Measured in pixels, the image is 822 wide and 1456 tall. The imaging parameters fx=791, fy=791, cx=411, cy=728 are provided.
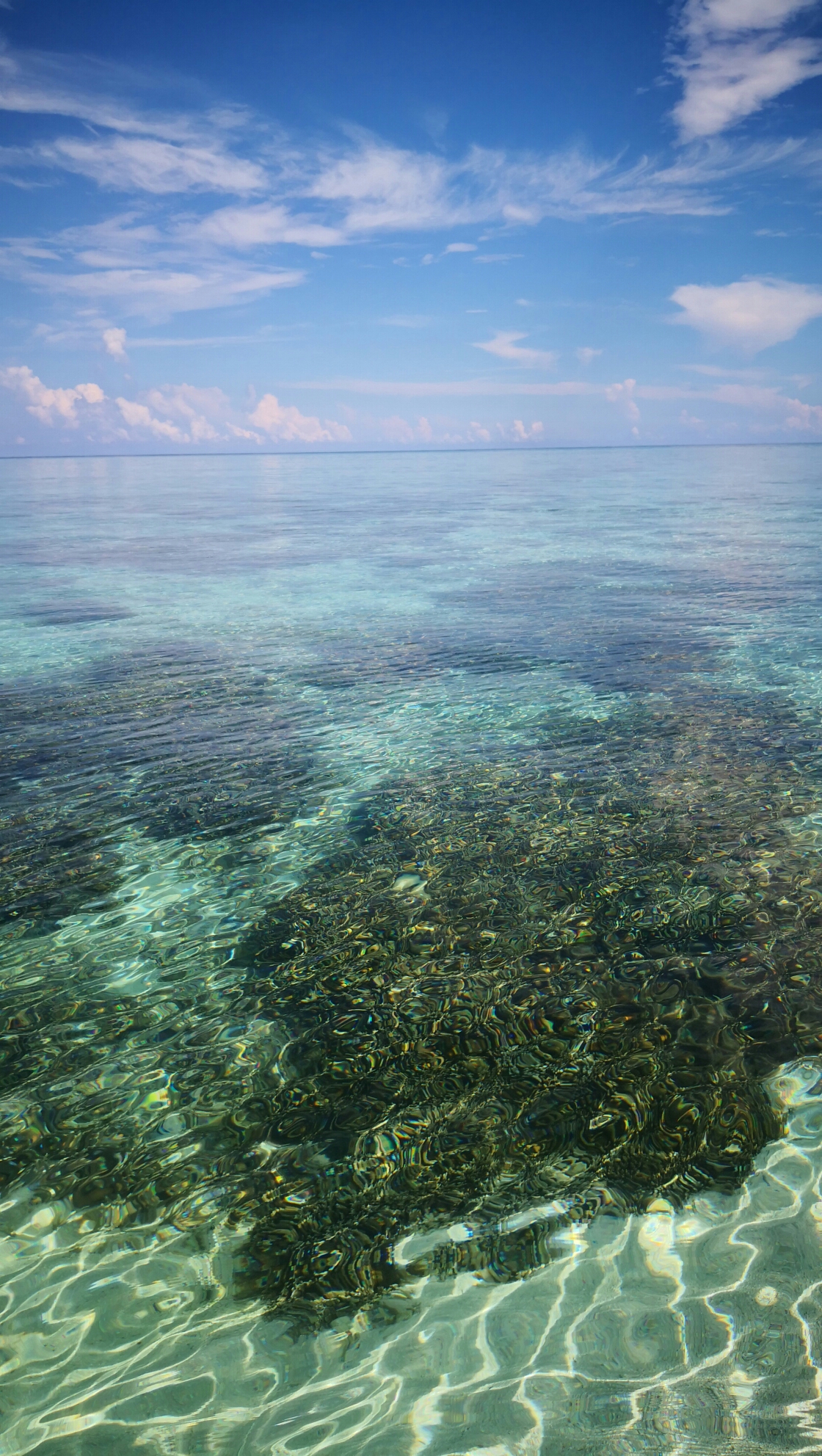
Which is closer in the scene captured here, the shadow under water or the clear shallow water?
the clear shallow water

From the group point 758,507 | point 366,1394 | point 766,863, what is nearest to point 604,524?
point 758,507

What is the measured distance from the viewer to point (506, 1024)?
565 centimetres

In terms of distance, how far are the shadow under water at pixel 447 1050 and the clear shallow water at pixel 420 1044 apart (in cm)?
3

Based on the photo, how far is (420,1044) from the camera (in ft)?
18.0

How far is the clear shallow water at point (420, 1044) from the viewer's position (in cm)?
359

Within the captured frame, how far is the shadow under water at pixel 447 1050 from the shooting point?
14.4 feet

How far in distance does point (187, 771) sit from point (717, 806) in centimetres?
638

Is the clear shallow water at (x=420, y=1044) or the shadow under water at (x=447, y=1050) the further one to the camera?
the shadow under water at (x=447, y=1050)

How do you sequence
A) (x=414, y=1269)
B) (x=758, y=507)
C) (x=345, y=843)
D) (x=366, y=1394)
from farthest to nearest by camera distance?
(x=758, y=507) → (x=345, y=843) → (x=414, y=1269) → (x=366, y=1394)

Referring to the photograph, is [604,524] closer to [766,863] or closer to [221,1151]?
[766,863]

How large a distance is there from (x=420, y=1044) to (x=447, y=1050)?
7.6 inches

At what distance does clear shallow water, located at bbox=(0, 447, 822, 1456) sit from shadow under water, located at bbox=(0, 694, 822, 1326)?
0.03m

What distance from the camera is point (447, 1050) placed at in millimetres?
5434

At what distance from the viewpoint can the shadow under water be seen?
438 centimetres
